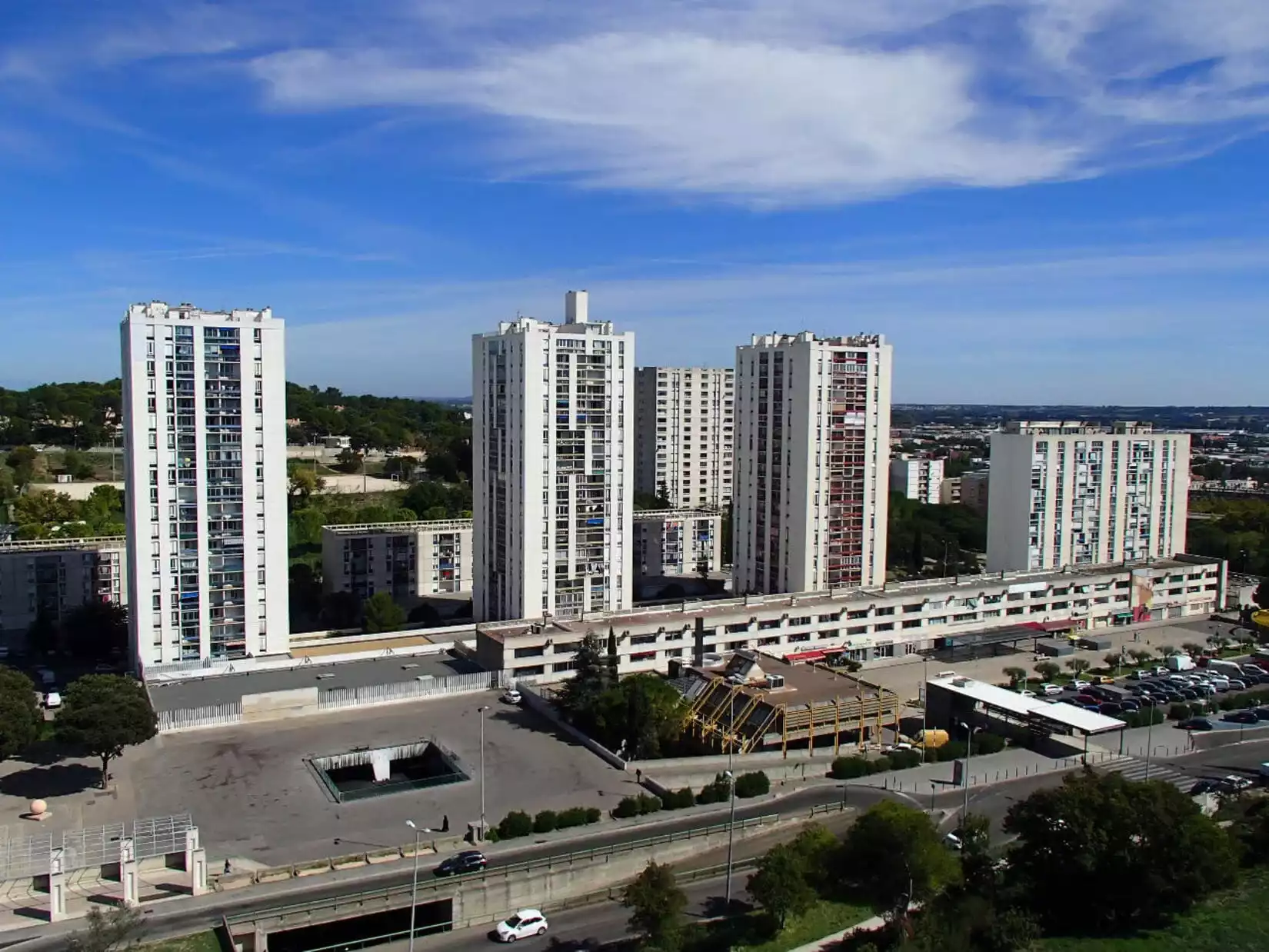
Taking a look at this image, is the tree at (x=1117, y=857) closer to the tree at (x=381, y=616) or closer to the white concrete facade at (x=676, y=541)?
the tree at (x=381, y=616)

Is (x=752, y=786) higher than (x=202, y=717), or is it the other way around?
(x=202, y=717)

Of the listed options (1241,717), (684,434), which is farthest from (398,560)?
(1241,717)

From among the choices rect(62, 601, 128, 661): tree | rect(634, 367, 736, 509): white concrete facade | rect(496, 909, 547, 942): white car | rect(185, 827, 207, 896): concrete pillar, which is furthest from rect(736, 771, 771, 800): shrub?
rect(634, 367, 736, 509): white concrete facade

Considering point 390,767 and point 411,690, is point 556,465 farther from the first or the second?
point 390,767

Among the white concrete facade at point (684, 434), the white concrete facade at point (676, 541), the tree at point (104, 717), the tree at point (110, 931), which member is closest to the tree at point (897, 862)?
the tree at point (110, 931)

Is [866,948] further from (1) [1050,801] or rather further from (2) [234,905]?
(2) [234,905]
